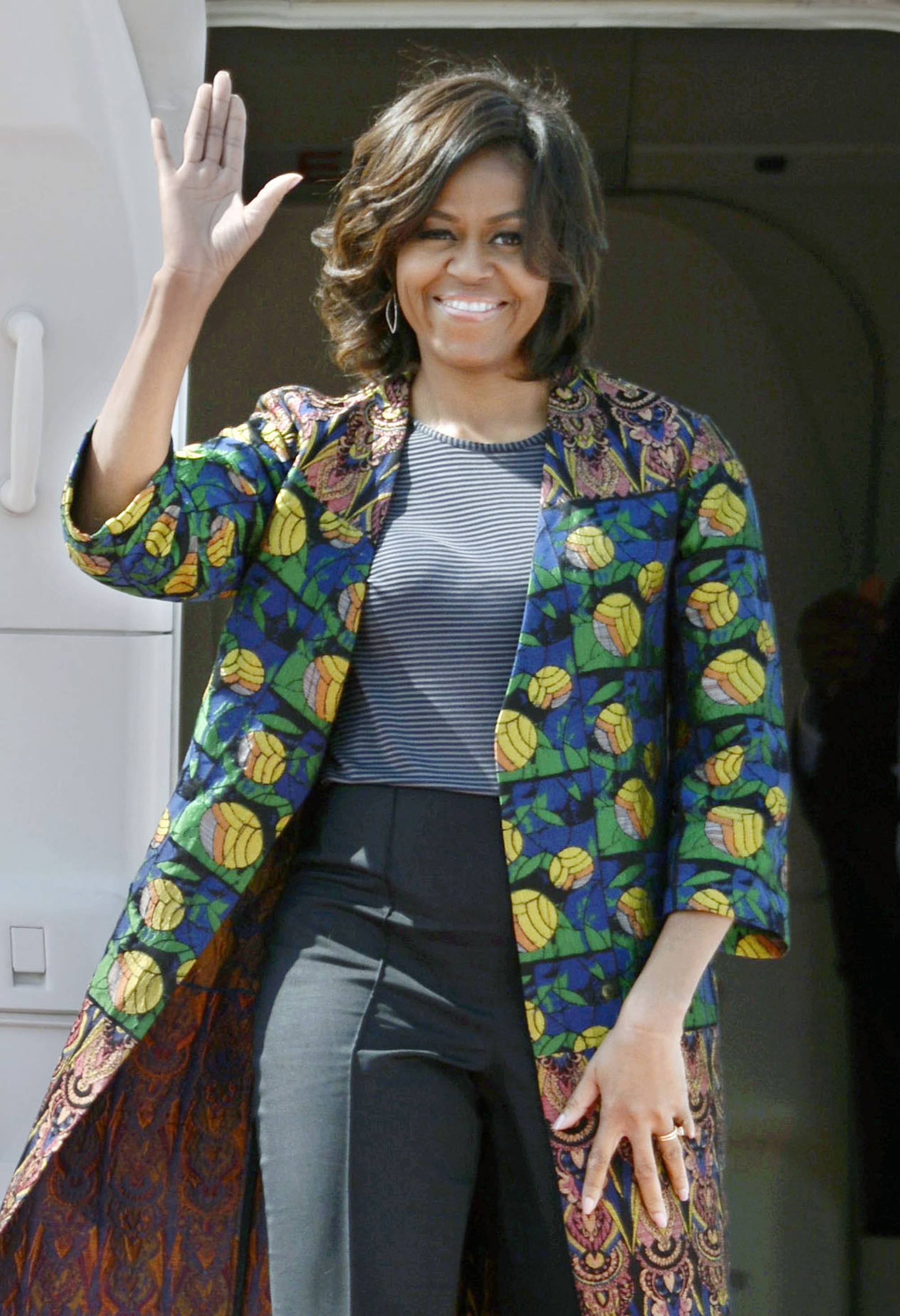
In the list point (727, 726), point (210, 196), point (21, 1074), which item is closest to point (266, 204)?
point (210, 196)

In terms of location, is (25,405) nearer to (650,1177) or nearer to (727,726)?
(727,726)

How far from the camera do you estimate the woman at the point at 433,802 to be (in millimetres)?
1546

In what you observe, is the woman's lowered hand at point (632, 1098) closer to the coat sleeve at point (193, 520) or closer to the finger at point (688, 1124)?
the finger at point (688, 1124)

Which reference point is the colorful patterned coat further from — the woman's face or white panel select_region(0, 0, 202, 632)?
white panel select_region(0, 0, 202, 632)

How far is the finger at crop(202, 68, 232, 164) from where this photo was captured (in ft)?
5.30

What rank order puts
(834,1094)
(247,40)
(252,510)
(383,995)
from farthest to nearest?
(834,1094), (247,40), (252,510), (383,995)

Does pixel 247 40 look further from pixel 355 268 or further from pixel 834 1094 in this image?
pixel 834 1094

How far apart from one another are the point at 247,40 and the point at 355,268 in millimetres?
872

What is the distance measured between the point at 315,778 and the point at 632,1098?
1.41 ft

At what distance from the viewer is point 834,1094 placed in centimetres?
270

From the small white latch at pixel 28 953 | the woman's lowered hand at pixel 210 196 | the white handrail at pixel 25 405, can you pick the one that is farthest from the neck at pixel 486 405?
the small white latch at pixel 28 953

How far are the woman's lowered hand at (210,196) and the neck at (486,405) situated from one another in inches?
10.2

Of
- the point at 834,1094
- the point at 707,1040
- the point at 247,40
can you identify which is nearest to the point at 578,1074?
the point at 707,1040

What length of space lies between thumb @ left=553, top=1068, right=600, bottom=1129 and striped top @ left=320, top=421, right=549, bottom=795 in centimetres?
28
